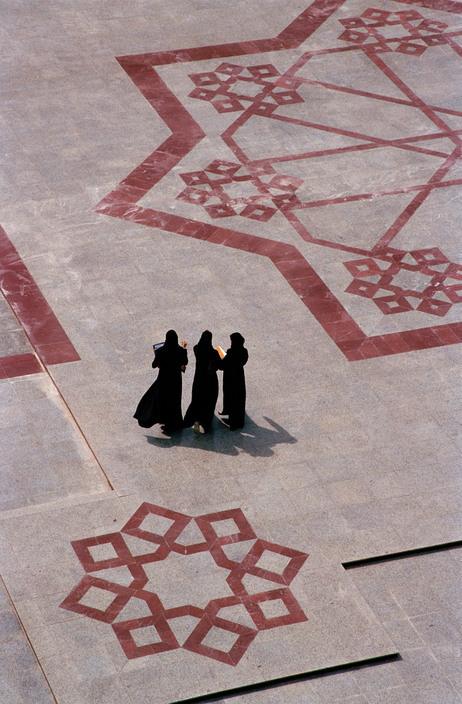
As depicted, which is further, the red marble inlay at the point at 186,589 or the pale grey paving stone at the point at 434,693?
the red marble inlay at the point at 186,589

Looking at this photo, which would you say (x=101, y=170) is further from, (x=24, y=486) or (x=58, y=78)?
(x=24, y=486)

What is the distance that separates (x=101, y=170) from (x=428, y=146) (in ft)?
15.6

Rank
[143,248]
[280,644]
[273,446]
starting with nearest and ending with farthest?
[280,644] < [273,446] < [143,248]

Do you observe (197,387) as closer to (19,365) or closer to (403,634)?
(19,365)

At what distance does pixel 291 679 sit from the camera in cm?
962

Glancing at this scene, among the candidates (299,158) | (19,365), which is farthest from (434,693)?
(299,158)

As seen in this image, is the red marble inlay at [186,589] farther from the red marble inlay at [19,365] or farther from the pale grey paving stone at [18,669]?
the red marble inlay at [19,365]

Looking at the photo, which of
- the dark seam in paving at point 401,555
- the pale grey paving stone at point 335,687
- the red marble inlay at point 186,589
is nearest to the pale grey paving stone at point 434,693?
the pale grey paving stone at point 335,687

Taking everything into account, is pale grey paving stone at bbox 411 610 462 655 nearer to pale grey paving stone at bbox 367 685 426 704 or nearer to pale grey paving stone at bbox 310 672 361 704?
pale grey paving stone at bbox 367 685 426 704

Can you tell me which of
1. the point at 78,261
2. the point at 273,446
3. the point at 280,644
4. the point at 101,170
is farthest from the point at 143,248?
the point at 280,644

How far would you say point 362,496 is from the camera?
→ 37.2 ft

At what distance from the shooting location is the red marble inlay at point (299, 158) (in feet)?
46.1

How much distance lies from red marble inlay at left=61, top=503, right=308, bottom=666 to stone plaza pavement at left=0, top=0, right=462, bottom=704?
0.02 meters

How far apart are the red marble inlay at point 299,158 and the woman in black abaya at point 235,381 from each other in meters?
1.78
